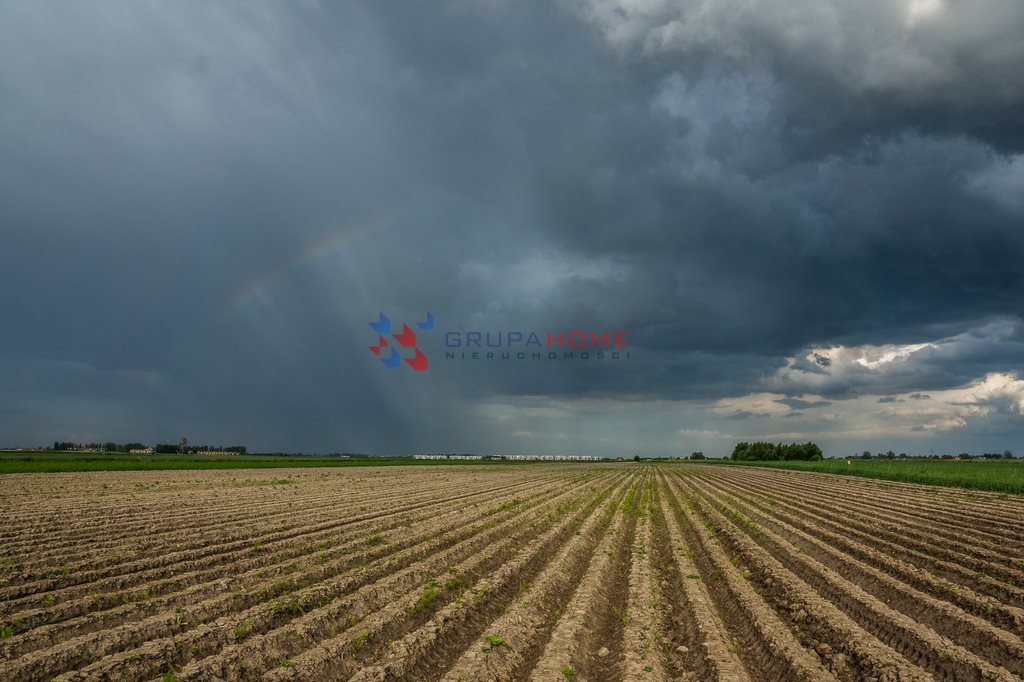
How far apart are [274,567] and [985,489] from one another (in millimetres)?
53557

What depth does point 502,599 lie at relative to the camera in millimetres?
12414

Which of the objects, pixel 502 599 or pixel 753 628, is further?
pixel 502 599

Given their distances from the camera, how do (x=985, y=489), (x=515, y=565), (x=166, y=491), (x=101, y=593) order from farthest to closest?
1. (x=985, y=489)
2. (x=166, y=491)
3. (x=515, y=565)
4. (x=101, y=593)

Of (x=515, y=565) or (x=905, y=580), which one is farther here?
(x=515, y=565)

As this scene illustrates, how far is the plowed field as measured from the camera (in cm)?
849

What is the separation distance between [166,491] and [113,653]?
33787 mm

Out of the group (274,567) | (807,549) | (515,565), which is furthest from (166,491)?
(807,549)

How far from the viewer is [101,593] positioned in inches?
467

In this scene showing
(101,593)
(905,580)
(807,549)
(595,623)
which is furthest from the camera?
(807,549)

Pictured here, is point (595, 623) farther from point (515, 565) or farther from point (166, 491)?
point (166, 491)

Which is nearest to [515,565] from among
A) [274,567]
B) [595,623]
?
[595,623]

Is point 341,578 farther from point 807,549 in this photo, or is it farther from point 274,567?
point 807,549

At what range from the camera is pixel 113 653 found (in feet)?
28.6

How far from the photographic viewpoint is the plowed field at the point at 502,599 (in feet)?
27.9
